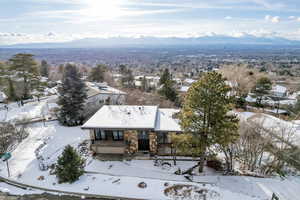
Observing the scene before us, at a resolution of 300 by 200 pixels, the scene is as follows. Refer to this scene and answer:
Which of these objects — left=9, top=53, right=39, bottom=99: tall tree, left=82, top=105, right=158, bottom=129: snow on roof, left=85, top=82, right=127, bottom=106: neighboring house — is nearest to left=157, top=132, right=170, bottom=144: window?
left=82, top=105, right=158, bottom=129: snow on roof

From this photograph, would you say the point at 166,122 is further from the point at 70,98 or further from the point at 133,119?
the point at 70,98

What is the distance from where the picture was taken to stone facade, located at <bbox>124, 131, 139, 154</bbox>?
13992 millimetres

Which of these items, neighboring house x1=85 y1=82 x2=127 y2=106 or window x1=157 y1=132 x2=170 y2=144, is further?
neighboring house x1=85 y1=82 x2=127 y2=106

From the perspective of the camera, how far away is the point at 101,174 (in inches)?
478

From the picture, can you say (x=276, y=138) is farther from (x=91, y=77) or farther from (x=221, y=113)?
(x=91, y=77)

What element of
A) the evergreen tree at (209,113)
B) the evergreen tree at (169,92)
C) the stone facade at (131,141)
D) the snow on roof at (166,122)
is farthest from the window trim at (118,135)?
the evergreen tree at (169,92)

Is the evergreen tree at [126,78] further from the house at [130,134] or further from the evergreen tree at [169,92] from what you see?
the house at [130,134]

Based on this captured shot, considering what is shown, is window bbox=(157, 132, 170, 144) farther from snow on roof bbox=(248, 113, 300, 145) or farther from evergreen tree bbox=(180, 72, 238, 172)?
snow on roof bbox=(248, 113, 300, 145)

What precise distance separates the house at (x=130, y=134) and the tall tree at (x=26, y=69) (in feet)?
63.2

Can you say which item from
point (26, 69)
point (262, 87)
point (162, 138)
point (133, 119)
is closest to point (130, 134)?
point (133, 119)

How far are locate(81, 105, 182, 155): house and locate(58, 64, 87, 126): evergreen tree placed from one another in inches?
259

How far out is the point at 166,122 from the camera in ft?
48.4

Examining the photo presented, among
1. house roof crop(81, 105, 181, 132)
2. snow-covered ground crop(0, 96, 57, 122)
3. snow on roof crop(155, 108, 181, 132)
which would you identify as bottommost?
snow-covered ground crop(0, 96, 57, 122)

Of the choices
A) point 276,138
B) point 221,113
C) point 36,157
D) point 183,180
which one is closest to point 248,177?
point 276,138
